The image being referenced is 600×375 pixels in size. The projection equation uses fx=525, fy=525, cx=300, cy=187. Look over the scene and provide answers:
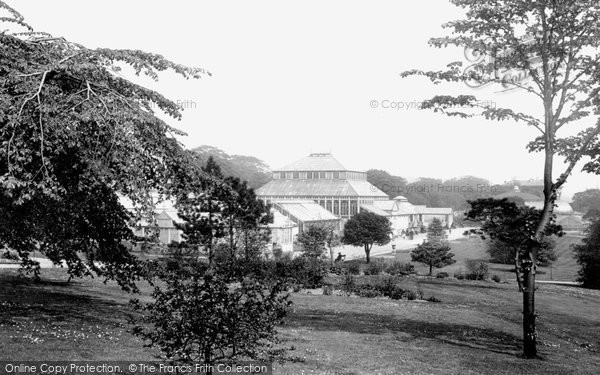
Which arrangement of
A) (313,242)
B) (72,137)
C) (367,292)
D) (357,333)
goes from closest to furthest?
(72,137) < (357,333) < (367,292) < (313,242)

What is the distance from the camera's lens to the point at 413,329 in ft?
50.2

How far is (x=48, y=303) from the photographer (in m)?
15.3

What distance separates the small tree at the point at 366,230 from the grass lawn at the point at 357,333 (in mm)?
23438

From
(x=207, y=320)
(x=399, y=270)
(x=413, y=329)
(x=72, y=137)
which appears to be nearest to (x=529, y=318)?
A: (x=413, y=329)

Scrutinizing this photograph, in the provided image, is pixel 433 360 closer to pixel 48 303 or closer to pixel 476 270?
pixel 48 303

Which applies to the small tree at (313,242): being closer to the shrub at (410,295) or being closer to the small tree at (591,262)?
the shrub at (410,295)

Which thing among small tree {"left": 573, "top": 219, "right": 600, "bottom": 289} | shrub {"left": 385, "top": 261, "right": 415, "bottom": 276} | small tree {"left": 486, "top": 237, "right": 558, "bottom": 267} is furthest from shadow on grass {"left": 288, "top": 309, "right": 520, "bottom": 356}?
small tree {"left": 573, "top": 219, "right": 600, "bottom": 289}

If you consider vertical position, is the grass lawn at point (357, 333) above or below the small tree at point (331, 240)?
below

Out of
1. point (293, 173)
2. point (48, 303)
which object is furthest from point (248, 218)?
point (293, 173)

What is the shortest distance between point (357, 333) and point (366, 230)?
33.1 meters

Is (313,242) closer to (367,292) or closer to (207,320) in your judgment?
(367,292)

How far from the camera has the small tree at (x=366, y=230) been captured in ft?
155

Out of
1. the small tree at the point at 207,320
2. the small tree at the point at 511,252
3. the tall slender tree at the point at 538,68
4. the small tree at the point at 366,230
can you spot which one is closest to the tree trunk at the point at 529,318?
the tall slender tree at the point at 538,68

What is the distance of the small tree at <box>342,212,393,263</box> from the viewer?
1855 inches
